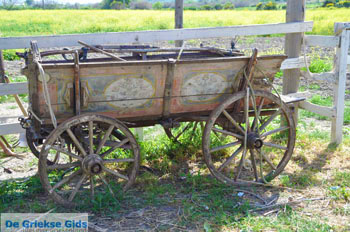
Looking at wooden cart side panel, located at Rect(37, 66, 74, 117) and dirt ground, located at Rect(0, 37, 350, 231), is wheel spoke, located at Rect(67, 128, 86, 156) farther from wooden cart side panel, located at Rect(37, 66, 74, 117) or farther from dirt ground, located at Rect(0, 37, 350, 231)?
dirt ground, located at Rect(0, 37, 350, 231)

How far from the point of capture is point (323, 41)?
18.4 ft

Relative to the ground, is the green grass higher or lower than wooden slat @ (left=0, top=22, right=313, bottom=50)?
lower

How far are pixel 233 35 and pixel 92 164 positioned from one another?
100 inches

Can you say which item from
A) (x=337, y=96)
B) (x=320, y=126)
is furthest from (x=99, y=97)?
(x=320, y=126)

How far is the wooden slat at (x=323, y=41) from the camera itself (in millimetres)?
5445

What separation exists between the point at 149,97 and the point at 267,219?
1566mm

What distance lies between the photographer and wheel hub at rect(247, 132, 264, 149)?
4383mm

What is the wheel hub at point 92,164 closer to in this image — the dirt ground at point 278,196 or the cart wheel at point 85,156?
the cart wheel at point 85,156

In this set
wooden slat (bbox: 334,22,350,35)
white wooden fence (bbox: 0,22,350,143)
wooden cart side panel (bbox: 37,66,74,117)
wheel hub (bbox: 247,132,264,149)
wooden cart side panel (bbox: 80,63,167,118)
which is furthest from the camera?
wooden slat (bbox: 334,22,350,35)

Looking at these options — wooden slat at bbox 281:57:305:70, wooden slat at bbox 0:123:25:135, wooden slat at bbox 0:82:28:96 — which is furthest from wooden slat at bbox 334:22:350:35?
wooden slat at bbox 0:123:25:135

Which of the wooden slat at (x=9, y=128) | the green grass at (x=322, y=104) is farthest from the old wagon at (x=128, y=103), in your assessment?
the green grass at (x=322, y=104)

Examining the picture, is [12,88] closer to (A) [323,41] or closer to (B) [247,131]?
(B) [247,131]

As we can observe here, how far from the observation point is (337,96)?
18.4 ft

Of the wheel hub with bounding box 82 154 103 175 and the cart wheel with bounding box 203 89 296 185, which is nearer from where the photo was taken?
the wheel hub with bounding box 82 154 103 175
